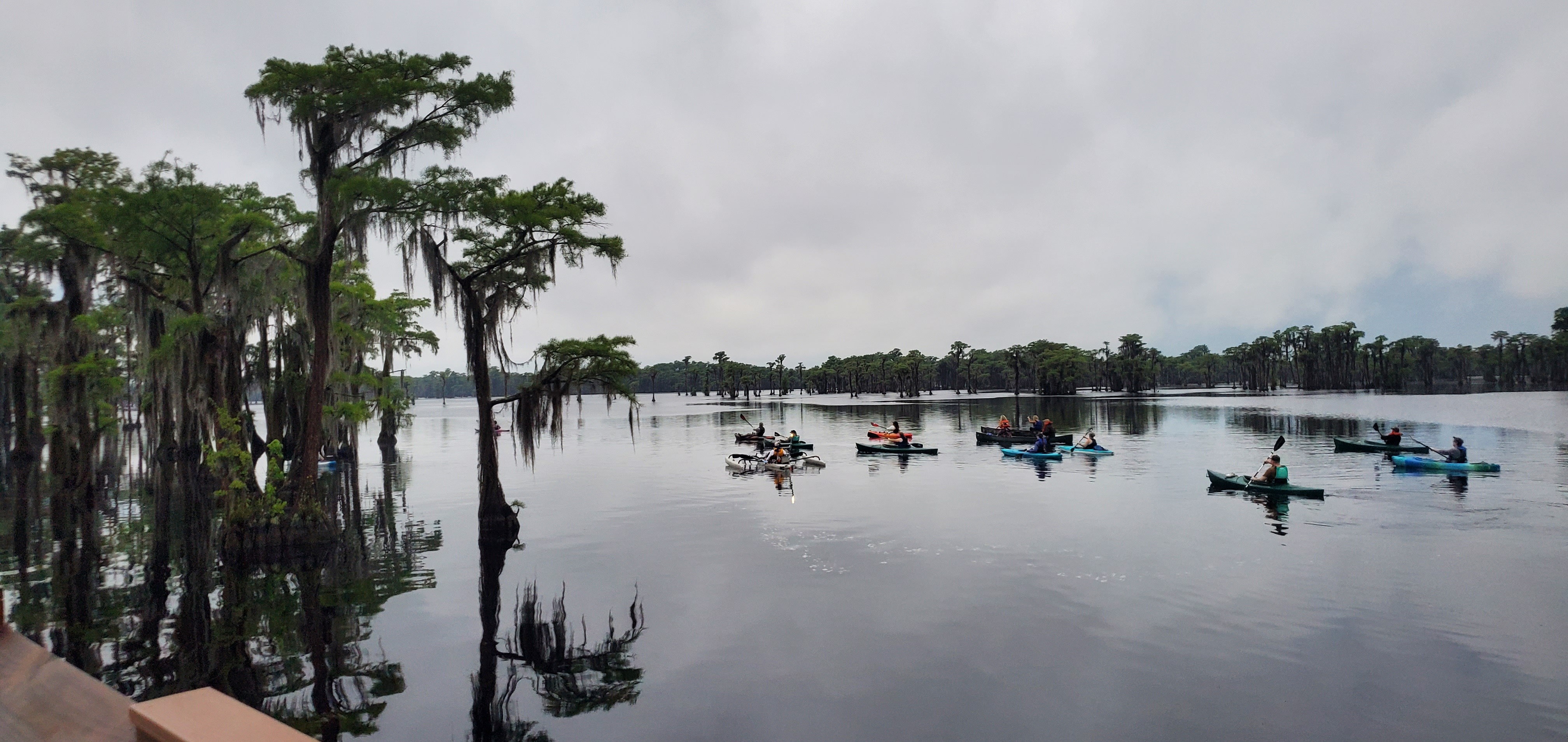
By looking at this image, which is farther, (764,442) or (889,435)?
(764,442)

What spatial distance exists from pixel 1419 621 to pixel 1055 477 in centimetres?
2037

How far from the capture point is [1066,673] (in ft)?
40.4

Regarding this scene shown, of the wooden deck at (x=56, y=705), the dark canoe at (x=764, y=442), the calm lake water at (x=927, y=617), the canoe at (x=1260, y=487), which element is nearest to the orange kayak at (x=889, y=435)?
the dark canoe at (x=764, y=442)

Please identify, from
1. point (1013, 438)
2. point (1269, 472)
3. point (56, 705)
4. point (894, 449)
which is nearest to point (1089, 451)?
point (1013, 438)

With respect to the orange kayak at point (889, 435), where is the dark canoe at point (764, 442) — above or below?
below

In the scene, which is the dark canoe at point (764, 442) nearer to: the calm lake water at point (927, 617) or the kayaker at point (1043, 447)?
the kayaker at point (1043, 447)

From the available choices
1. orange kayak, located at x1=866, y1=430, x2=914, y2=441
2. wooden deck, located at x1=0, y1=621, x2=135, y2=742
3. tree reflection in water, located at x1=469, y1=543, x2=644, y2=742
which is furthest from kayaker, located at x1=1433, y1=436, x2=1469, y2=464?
wooden deck, located at x1=0, y1=621, x2=135, y2=742

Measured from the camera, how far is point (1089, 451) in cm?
4347

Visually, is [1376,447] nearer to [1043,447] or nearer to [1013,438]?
[1043,447]

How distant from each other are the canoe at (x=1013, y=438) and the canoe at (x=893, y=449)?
6.32m

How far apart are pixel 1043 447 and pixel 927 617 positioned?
96.1 feet

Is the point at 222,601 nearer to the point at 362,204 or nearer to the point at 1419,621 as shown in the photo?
the point at 362,204

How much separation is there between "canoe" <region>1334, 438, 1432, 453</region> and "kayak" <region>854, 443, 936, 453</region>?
915 inches

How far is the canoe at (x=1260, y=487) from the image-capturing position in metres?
27.5
